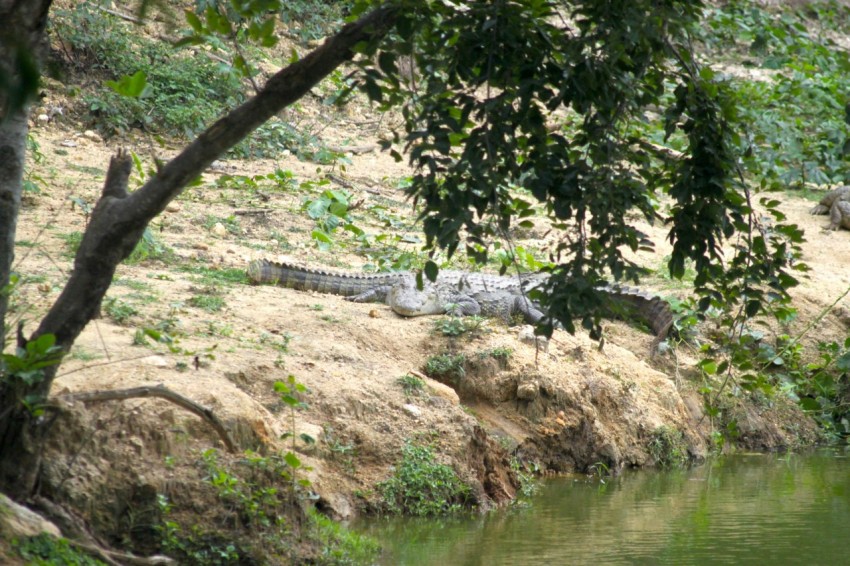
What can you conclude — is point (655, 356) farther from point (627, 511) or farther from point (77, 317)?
point (77, 317)

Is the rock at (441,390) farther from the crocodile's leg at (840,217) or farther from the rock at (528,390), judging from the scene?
the crocodile's leg at (840,217)

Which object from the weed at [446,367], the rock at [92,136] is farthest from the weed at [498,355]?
the rock at [92,136]

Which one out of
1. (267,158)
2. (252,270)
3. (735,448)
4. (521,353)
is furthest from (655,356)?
(267,158)

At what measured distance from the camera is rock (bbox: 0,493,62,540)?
3520mm

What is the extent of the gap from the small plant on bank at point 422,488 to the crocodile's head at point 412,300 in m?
2.30

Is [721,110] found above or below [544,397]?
above

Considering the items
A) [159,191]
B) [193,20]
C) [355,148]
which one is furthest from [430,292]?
[193,20]

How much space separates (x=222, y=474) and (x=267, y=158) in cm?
750

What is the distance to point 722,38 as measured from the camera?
4.46 meters

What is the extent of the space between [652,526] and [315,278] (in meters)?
3.75

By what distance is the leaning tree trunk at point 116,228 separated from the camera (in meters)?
3.83

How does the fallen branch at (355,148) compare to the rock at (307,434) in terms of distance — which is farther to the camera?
the fallen branch at (355,148)

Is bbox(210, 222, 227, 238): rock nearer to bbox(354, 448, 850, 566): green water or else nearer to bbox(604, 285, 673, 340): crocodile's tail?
bbox(604, 285, 673, 340): crocodile's tail

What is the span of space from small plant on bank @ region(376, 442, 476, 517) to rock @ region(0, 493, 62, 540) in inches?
94.2
